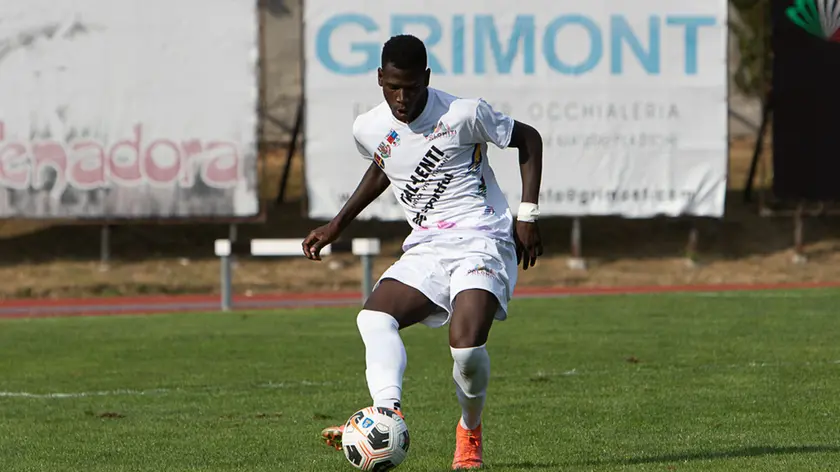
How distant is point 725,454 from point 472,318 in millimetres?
1516

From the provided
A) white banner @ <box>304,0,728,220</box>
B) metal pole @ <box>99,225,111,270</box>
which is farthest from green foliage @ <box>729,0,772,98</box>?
metal pole @ <box>99,225,111,270</box>

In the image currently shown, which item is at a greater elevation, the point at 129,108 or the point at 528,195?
the point at 129,108

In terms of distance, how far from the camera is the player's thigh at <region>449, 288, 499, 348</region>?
265 inches

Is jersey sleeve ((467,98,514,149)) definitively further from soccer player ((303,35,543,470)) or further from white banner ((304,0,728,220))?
white banner ((304,0,728,220))

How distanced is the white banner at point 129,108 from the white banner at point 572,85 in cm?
122

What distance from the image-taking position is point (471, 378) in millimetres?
6902

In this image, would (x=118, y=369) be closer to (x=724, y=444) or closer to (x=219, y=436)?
(x=219, y=436)

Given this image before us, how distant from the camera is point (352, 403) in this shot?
10023 mm

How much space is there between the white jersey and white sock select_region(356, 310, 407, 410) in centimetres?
47

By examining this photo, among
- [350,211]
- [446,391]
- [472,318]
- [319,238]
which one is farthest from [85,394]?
[472,318]

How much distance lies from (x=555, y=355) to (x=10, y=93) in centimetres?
1330

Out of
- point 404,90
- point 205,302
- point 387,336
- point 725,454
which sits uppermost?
point 404,90

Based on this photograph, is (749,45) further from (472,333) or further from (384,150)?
(472,333)

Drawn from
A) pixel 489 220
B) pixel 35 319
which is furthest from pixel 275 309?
pixel 489 220
